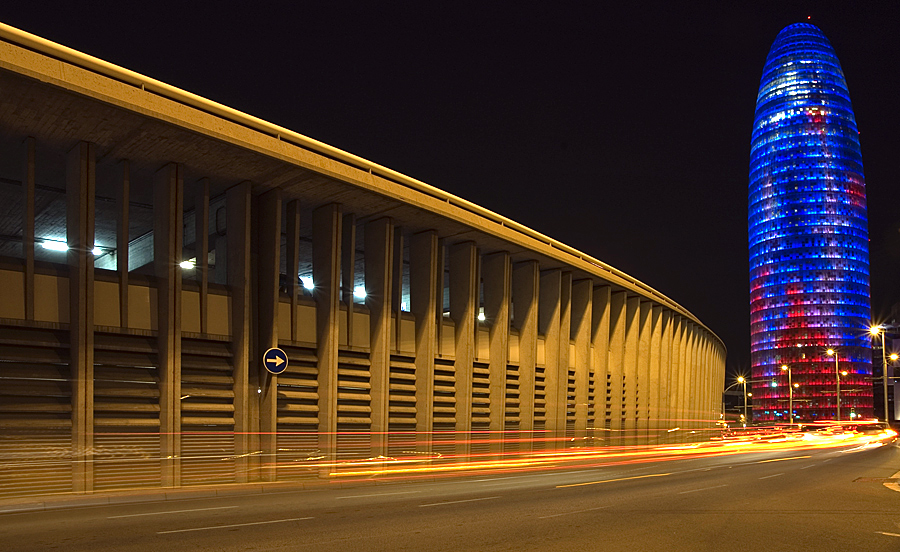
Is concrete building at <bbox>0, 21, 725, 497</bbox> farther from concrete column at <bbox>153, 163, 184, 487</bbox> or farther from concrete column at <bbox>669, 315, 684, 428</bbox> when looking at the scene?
concrete column at <bbox>669, 315, 684, 428</bbox>

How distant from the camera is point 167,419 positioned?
861 inches

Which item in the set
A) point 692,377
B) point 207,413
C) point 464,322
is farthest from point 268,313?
point 692,377

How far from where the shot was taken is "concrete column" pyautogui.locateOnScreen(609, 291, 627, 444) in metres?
47.8

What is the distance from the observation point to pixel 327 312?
Answer: 27.4m

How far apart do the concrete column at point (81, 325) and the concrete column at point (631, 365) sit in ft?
115

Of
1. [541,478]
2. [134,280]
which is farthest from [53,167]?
[541,478]

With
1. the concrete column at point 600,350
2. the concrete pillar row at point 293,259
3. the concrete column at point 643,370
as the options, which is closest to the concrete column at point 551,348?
the concrete column at point 600,350

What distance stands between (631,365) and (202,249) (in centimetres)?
3312

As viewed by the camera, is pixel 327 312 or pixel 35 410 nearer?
pixel 35 410

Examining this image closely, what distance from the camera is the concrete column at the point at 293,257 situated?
26.3 meters

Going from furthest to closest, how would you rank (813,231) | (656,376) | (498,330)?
1. (813,231)
2. (656,376)
3. (498,330)

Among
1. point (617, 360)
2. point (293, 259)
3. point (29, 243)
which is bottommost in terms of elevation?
point (617, 360)

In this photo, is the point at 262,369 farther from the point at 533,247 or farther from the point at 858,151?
the point at 858,151

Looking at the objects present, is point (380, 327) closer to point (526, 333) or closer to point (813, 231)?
point (526, 333)
